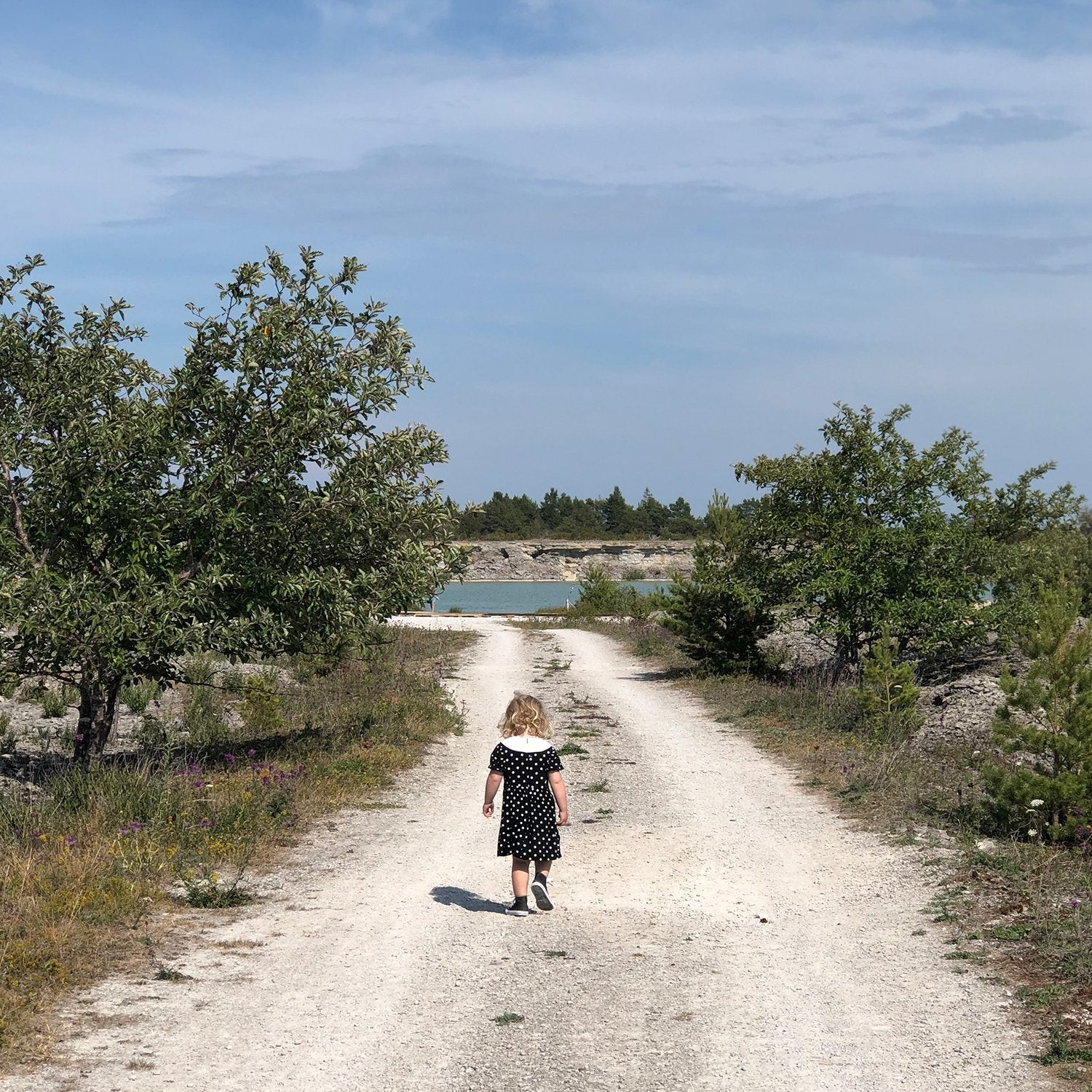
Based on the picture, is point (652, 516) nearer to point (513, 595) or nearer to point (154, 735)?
point (513, 595)

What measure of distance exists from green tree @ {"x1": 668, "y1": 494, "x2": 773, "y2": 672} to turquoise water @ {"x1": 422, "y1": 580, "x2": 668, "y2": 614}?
30.0m

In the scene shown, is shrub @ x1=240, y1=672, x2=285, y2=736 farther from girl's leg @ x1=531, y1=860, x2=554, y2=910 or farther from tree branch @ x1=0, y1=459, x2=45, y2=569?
girl's leg @ x1=531, y1=860, x2=554, y2=910

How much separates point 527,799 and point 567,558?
318 feet

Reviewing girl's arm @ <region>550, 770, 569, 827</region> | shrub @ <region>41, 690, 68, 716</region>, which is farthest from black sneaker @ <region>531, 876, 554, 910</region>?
shrub @ <region>41, 690, 68, 716</region>

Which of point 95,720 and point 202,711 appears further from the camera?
point 202,711

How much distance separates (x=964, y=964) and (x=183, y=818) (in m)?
6.57

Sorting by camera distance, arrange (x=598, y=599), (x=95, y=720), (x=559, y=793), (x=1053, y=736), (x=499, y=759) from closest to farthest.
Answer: (x=559, y=793) < (x=499, y=759) < (x=1053, y=736) < (x=95, y=720) < (x=598, y=599)

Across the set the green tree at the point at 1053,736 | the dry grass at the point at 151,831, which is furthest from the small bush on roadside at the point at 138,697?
the green tree at the point at 1053,736

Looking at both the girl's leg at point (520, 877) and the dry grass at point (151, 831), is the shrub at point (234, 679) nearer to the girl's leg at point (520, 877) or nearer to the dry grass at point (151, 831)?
the dry grass at point (151, 831)

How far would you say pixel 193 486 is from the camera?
12.0 meters

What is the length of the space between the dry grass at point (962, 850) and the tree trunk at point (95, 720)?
821 centimetres

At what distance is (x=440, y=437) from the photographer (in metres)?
13.6

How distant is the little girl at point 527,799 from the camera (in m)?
8.30

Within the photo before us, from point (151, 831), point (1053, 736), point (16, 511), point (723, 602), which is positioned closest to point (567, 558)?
point (723, 602)
